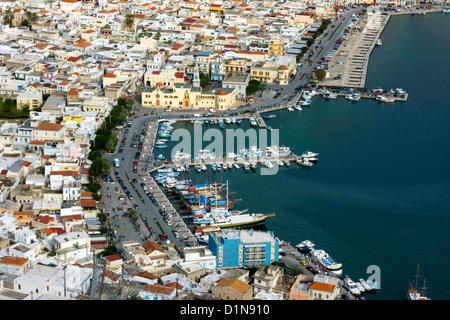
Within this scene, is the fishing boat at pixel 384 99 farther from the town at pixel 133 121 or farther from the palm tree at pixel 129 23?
the palm tree at pixel 129 23

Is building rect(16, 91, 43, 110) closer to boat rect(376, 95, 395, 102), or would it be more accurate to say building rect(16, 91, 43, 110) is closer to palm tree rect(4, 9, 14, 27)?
palm tree rect(4, 9, 14, 27)

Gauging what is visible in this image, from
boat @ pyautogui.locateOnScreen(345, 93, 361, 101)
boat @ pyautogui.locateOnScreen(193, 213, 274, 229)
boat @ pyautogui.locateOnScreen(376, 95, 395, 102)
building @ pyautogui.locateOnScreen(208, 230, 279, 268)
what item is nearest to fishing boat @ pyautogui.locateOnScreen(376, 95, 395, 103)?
boat @ pyautogui.locateOnScreen(376, 95, 395, 102)

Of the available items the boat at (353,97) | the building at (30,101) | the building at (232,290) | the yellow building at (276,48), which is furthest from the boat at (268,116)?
the building at (232,290)

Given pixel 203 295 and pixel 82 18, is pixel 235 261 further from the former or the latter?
pixel 82 18

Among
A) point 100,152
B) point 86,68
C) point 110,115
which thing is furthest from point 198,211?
point 86,68
